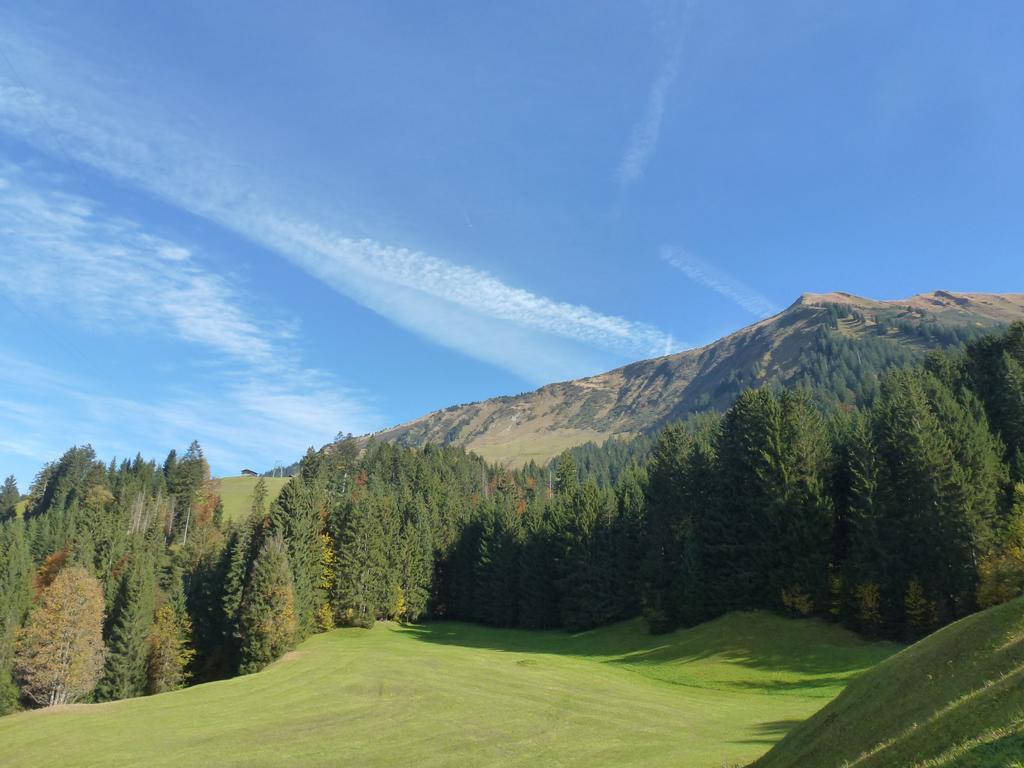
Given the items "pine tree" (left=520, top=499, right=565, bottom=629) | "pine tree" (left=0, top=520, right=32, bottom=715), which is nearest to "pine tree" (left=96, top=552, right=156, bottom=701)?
"pine tree" (left=0, top=520, right=32, bottom=715)

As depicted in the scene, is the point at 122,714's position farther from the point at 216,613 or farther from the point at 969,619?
the point at 969,619

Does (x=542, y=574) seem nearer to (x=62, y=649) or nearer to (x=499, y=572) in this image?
(x=499, y=572)

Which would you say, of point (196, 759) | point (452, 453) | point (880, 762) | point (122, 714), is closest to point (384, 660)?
point (122, 714)

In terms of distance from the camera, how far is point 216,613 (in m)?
79.6

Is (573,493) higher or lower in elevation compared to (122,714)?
higher

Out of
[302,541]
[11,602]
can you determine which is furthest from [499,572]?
[11,602]

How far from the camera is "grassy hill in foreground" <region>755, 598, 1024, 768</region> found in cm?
1079

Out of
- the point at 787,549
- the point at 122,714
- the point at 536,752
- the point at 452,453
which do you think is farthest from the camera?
the point at 452,453

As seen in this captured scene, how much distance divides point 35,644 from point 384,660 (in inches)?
1588

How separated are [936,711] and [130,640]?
266 ft

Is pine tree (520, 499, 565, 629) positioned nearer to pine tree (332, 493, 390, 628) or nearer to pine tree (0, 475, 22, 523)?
pine tree (332, 493, 390, 628)

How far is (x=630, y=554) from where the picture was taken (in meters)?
84.2

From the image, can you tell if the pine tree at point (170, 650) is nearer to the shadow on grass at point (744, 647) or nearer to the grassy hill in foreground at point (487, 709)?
the grassy hill in foreground at point (487, 709)

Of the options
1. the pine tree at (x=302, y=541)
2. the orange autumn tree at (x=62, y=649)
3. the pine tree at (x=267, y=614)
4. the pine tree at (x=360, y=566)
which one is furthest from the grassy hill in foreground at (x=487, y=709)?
the pine tree at (x=360, y=566)
